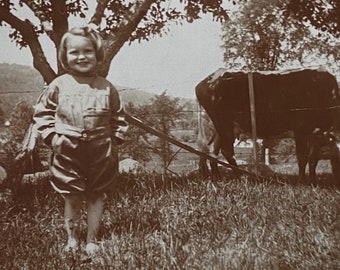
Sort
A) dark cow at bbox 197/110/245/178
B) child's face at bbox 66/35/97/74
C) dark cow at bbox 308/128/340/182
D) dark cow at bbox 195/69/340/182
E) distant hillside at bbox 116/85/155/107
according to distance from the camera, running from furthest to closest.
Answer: dark cow at bbox 197/110/245/178 → dark cow at bbox 195/69/340/182 → dark cow at bbox 308/128/340/182 → distant hillside at bbox 116/85/155/107 → child's face at bbox 66/35/97/74

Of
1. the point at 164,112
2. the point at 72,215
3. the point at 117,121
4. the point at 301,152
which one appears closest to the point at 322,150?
the point at 301,152

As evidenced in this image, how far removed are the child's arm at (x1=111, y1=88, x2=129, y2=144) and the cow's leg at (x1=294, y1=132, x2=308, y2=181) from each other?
1.98m

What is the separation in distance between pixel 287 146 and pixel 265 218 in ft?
6.89

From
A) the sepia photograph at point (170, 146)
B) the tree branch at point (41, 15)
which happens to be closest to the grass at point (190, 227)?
the sepia photograph at point (170, 146)

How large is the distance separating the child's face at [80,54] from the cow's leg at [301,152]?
2.22m

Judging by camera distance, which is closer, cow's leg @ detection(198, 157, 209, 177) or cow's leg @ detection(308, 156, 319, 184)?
cow's leg @ detection(308, 156, 319, 184)

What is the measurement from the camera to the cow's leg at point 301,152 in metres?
3.99

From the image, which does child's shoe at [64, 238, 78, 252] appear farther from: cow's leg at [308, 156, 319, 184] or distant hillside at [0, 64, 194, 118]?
cow's leg at [308, 156, 319, 184]

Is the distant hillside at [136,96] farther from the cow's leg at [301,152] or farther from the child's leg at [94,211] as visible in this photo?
the cow's leg at [301,152]

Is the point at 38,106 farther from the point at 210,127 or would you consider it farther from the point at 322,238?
the point at 210,127

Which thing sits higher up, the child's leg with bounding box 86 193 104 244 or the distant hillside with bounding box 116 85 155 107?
the distant hillside with bounding box 116 85 155 107

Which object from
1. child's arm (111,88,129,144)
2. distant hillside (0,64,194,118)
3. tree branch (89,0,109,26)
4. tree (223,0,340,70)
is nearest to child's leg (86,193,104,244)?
child's arm (111,88,129,144)

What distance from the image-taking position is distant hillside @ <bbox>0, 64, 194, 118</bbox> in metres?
2.78

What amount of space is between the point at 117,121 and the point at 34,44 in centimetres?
127
